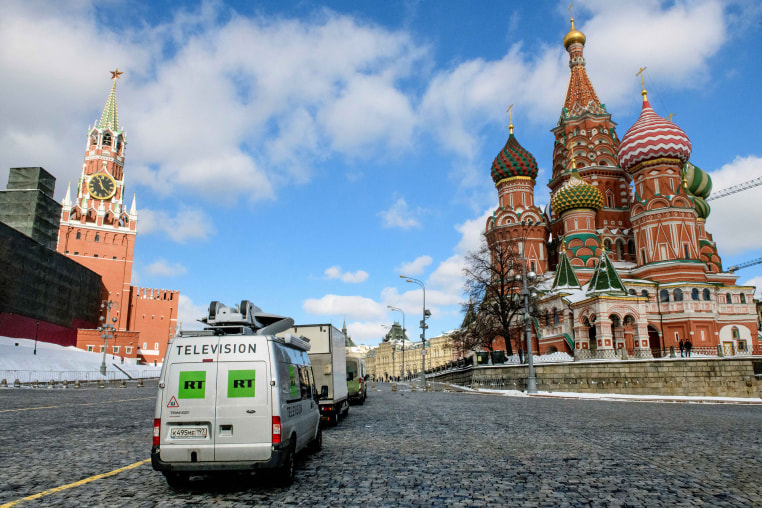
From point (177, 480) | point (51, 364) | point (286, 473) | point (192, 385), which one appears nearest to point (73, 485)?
point (177, 480)

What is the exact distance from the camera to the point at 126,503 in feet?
18.7

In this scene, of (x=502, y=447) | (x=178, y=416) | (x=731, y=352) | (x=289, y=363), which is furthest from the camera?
(x=731, y=352)

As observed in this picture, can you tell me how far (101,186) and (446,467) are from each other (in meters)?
96.4

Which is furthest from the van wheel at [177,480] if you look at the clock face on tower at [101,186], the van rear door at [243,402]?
the clock face on tower at [101,186]

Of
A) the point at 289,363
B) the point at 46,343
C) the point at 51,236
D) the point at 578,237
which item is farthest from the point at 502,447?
the point at 51,236

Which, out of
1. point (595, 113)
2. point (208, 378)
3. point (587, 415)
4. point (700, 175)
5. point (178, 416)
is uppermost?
point (595, 113)

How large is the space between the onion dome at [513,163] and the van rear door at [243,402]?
188ft

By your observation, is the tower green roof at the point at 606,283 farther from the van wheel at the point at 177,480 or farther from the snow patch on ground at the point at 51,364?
the snow patch on ground at the point at 51,364

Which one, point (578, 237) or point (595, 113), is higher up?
point (595, 113)

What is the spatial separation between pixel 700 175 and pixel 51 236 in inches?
3437

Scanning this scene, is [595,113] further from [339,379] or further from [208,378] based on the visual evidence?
[208,378]

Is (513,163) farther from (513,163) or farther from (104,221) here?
(104,221)

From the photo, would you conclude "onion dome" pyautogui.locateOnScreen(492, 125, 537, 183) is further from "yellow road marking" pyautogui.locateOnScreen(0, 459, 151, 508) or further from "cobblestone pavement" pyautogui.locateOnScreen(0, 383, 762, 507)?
"yellow road marking" pyautogui.locateOnScreen(0, 459, 151, 508)

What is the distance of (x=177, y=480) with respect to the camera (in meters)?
6.45
